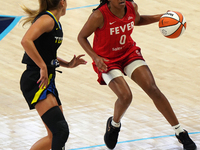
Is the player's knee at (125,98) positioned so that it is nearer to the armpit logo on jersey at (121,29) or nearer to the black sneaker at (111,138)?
the black sneaker at (111,138)

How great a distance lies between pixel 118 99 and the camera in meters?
5.34

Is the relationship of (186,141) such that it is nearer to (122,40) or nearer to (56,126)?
(122,40)

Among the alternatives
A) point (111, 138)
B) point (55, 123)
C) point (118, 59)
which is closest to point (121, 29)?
point (118, 59)

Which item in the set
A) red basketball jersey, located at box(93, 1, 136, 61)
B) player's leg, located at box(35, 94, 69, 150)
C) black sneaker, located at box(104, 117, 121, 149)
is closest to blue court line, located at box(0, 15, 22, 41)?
red basketball jersey, located at box(93, 1, 136, 61)

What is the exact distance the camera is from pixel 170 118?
5.35 m

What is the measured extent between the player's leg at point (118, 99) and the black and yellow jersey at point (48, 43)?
106cm

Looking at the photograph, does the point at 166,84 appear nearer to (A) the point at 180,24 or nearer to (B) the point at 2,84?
(A) the point at 180,24

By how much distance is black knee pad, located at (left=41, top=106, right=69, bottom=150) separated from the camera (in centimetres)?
421

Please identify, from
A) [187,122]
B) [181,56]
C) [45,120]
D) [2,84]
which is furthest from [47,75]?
[181,56]

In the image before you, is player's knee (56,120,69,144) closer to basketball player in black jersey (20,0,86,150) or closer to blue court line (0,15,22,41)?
basketball player in black jersey (20,0,86,150)

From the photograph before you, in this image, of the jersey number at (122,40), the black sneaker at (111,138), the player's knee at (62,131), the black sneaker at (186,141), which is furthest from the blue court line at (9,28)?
the player's knee at (62,131)

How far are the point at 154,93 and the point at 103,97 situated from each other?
6.52 feet

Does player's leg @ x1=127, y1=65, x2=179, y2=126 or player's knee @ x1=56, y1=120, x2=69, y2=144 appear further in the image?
player's leg @ x1=127, y1=65, x2=179, y2=126

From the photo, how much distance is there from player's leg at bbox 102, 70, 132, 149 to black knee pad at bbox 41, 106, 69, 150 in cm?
113
